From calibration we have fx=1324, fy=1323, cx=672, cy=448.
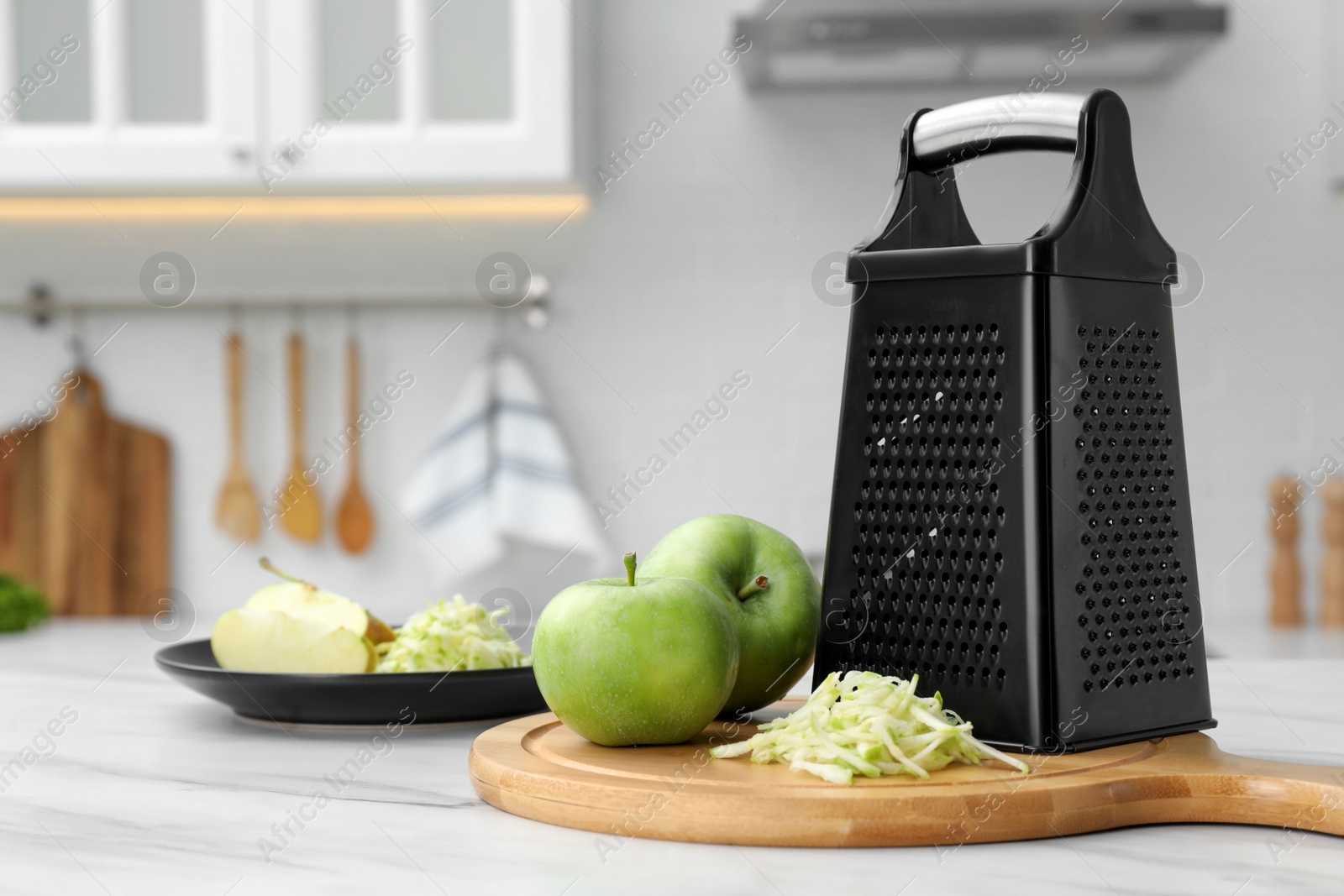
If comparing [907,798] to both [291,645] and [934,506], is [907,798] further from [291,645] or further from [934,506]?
[291,645]

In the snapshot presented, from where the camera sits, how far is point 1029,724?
0.73 m

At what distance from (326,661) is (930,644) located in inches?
17.8

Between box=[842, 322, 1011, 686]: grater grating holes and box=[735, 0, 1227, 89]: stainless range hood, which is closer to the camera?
box=[842, 322, 1011, 686]: grater grating holes

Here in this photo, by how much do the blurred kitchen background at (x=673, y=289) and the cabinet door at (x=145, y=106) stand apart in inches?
6.5

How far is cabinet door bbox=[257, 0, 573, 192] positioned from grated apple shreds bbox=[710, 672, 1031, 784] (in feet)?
4.90

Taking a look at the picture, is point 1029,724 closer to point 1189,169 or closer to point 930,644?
point 930,644

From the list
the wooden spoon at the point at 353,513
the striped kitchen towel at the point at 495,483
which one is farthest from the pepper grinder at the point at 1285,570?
the wooden spoon at the point at 353,513

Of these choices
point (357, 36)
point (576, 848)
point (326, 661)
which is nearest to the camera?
point (576, 848)

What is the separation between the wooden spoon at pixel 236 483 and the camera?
95.4 inches

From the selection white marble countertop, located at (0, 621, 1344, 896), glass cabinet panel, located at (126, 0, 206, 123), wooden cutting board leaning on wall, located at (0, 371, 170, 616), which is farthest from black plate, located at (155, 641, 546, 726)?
wooden cutting board leaning on wall, located at (0, 371, 170, 616)

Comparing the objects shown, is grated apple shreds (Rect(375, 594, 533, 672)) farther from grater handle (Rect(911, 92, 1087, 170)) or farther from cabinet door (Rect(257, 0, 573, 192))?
cabinet door (Rect(257, 0, 573, 192))

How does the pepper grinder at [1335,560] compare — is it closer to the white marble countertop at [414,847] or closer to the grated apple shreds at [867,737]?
the white marble countertop at [414,847]

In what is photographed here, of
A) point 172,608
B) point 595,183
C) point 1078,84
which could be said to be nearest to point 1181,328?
point 1078,84

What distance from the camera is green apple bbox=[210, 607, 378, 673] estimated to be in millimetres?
975
